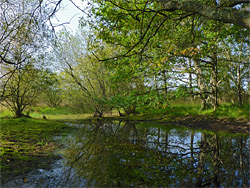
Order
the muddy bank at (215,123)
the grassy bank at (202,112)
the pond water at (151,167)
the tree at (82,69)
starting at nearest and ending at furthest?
the pond water at (151,167), the muddy bank at (215,123), the grassy bank at (202,112), the tree at (82,69)

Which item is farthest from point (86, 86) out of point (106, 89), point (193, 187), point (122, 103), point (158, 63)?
point (193, 187)

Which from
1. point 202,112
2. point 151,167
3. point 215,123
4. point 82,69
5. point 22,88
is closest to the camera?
point 151,167

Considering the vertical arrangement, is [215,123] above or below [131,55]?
below

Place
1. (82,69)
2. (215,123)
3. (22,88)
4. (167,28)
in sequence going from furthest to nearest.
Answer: (82,69), (22,88), (215,123), (167,28)

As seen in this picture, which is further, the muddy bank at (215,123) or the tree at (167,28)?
the muddy bank at (215,123)

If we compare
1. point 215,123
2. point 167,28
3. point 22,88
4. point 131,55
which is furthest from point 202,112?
point 22,88

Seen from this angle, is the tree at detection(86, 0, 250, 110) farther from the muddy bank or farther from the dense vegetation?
the muddy bank

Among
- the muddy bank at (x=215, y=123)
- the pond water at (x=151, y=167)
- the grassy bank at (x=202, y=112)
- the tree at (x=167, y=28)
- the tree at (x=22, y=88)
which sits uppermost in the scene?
the tree at (x=167, y=28)

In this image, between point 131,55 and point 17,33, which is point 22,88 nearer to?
point 17,33

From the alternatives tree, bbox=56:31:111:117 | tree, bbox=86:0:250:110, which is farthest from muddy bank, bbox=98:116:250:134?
tree, bbox=56:31:111:117

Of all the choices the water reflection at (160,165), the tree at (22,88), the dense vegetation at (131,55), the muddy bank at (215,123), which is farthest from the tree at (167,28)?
the tree at (22,88)

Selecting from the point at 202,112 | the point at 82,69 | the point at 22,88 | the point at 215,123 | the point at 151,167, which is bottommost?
the point at 151,167

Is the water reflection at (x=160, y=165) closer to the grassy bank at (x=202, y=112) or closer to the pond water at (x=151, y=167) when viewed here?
the pond water at (x=151, y=167)

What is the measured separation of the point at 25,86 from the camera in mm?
9930
